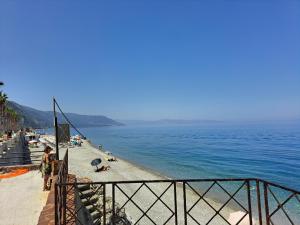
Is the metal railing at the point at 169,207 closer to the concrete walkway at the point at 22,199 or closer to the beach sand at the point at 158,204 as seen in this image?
the beach sand at the point at 158,204

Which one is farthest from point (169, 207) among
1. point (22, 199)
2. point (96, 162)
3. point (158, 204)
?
point (96, 162)

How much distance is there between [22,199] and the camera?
8.89 metres

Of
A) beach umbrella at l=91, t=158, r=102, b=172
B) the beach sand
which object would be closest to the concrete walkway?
the beach sand

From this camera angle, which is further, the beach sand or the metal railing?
the beach sand

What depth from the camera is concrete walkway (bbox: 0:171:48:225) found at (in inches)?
282

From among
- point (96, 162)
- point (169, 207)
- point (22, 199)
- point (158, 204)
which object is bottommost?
point (158, 204)

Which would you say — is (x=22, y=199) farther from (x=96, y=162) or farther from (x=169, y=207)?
(x=96, y=162)

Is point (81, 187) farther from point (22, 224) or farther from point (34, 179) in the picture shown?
point (22, 224)

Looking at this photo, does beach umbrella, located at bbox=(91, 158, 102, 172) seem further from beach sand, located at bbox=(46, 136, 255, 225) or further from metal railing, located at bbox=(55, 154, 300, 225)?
metal railing, located at bbox=(55, 154, 300, 225)

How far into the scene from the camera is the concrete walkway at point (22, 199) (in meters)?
7.16

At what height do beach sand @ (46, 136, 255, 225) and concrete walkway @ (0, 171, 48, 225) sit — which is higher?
concrete walkway @ (0, 171, 48, 225)

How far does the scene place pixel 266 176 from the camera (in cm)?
3081

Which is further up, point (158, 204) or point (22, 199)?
point (22, 199)

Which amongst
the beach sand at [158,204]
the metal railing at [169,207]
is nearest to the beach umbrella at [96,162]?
the beach sand at [158,204]
